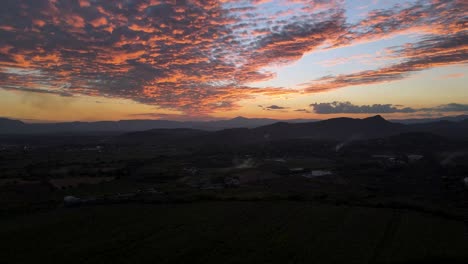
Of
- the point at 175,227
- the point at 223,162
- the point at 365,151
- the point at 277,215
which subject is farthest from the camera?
the point at 365,151

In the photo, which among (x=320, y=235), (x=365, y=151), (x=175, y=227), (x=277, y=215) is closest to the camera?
(x=320, y=235)

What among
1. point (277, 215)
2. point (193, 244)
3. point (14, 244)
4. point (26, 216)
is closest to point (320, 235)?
point (277, 215)

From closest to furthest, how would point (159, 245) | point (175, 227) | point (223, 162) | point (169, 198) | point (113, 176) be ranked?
point (159, 245) < point (175, 227) < point (169, 198) < point (113, 176) < point (223, 162)

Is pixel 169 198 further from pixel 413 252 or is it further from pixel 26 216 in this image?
pixel 413 252

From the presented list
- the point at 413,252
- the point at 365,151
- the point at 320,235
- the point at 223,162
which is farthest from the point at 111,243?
the point at 365,151

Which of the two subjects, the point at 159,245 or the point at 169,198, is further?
the point at 169,198

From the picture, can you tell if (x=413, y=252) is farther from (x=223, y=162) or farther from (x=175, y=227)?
(x=223, y=162)
